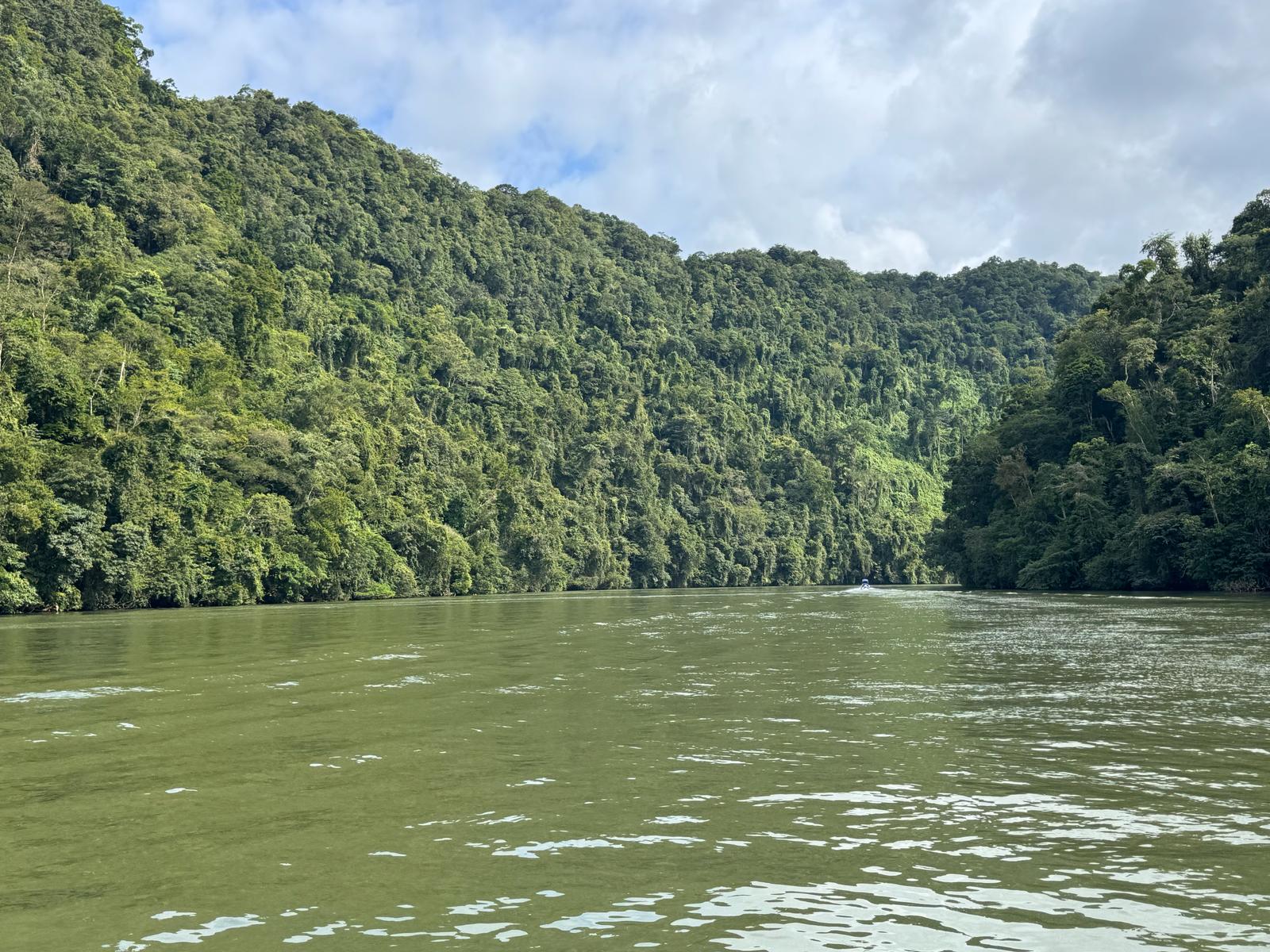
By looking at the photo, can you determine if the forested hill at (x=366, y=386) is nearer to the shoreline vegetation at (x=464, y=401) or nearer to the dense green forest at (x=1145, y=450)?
the shoreline vegetation at (x=464, y=401)

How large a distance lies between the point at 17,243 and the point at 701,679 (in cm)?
7835

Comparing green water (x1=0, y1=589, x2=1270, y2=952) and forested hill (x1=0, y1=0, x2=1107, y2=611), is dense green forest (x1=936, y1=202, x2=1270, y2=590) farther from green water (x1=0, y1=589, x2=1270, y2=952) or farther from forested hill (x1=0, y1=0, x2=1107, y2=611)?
green water (x1=0, y1=589, x2=1270, y2=952)

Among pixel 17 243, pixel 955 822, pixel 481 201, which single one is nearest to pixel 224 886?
pixel 955 822

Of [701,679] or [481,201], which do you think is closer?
[701,679]

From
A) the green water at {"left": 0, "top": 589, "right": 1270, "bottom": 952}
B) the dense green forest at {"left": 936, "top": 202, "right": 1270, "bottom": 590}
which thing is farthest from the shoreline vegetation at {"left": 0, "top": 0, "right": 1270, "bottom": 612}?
the green water at {"left": 0, "top": 589, "right": 1270, "bottom": 952}

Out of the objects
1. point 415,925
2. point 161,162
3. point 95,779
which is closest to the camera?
point 415,925

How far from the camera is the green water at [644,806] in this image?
284 inches

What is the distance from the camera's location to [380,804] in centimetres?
1062

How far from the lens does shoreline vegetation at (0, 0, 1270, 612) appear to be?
59.2 meters

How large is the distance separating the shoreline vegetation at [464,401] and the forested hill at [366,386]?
0.33 metres

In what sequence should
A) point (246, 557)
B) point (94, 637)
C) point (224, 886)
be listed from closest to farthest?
point (224, 886)
point (94, 637)
point (246, 557)

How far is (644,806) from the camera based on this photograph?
10.3 metres

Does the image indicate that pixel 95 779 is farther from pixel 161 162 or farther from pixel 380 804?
pixel 161 162

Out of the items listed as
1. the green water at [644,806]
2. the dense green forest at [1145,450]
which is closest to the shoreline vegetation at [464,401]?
the dense green forest at [1145,450]
